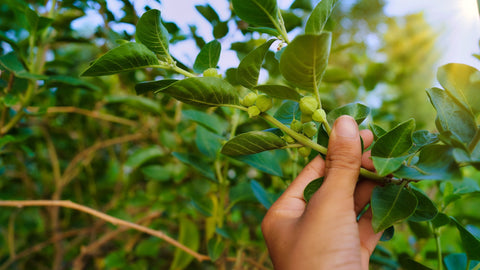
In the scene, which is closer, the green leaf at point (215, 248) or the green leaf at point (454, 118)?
the green leaf at point (454, 118)

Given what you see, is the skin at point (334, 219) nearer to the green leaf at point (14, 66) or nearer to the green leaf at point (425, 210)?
the green leaf at point (425, 210)

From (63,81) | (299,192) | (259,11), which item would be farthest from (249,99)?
(63,81)

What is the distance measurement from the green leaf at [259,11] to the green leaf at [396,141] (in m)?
0.23

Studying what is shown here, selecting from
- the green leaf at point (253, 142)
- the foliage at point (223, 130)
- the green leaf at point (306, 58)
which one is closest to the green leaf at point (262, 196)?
the foliage at point (223, 130)

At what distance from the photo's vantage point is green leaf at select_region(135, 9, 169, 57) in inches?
17.1

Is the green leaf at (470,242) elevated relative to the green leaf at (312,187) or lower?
lower

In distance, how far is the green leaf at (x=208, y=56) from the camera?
0.48m

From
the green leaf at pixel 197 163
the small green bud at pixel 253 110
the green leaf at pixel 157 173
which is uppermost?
the small green bud at pixel 253 110

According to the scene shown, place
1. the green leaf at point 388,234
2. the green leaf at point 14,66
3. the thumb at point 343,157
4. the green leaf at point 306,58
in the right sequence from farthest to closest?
the green leaf at point 14,66 < the green leaf at point 388,234 < the thumb at point 343,157 < the green leaf at point 306,58

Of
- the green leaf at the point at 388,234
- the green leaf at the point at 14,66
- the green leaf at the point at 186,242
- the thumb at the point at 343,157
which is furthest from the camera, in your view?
the green leaf at the point at 186,242

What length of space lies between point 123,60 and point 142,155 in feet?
2.30

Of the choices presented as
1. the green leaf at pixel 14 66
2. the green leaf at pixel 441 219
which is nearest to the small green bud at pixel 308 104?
the green leaf at pixel 441 219

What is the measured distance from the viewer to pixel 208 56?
0.49 m

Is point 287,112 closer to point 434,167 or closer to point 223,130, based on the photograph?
point 434,167
